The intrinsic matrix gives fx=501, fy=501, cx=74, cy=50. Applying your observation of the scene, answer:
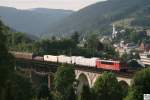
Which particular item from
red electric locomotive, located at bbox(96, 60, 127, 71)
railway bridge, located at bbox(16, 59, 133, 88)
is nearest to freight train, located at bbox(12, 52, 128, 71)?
red electric locomotive, located at bbox(96, 60, 127, 71)

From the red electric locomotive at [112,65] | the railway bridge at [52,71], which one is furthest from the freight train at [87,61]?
the railway bridge at [52,71]

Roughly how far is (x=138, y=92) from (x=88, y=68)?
32881 mm

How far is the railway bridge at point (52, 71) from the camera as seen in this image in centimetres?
6881

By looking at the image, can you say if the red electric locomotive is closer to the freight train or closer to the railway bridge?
the freight train

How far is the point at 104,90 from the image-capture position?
51.1 m

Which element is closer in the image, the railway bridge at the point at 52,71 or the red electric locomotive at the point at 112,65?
the red electric locomotive at the point at 112,65

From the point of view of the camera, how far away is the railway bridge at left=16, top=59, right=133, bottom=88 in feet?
226

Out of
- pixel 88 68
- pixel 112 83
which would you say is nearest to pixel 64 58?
pixel 88 68

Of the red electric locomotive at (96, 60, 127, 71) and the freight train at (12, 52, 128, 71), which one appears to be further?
the freight train at (12, 52, 128, 71)

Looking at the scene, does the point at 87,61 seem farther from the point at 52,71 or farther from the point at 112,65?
the point at 112,65

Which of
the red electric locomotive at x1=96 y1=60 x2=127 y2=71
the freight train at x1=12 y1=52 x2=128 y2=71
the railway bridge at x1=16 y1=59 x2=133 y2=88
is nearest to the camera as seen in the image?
the red electric locomotive at x1=96 y1=60 x2=127 y2=71

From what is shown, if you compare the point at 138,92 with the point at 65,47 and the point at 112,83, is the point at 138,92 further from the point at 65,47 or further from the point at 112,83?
the point at 65,47

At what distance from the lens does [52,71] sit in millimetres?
85812

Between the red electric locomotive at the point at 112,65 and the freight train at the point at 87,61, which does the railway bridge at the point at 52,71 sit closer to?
the red electric locomotive at the point at 112,65
